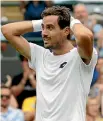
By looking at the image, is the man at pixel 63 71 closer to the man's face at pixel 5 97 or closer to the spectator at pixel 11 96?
Answer: the man's face at pixel 5 97

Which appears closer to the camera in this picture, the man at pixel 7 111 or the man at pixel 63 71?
the man at pixel 63 71

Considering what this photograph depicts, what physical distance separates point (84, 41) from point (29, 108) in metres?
4.26

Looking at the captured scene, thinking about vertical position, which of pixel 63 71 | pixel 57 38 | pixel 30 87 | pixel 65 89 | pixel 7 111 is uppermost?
pixel 57 38

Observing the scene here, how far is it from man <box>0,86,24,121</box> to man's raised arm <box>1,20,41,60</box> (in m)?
2.98

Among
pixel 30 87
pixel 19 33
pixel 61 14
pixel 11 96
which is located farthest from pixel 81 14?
pixel 61 14

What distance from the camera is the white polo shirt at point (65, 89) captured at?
4047 mm

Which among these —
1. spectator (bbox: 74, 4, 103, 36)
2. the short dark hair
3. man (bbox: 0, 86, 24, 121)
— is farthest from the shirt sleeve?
spectator (bbox: 74, 4, 103, 36)

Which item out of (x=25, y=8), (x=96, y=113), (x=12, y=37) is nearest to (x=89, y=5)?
(x=25, y=8)

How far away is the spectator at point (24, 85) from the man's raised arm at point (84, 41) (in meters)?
4.60

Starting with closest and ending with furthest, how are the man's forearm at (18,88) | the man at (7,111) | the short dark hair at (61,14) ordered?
the short dark hair at (61,14), the man at (7,111), the man's forearm at (18,88)

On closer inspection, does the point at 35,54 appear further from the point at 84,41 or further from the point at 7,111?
the point at 7,111

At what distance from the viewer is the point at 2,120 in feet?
23.7

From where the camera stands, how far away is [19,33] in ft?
14.6

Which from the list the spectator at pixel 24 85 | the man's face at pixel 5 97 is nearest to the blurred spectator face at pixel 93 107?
the man's face at pixel 5 97
